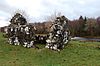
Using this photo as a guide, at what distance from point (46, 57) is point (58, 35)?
526 centimetres

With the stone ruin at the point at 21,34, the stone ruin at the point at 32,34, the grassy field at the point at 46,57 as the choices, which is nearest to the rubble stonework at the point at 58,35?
the stone ruin at the point at 32,34

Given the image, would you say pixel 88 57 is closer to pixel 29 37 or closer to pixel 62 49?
pixel 62 49

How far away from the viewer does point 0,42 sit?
31031mm

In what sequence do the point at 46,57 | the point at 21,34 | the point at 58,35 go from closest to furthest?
the point at 46,57 < the point at 58,35 < the point at 21,34

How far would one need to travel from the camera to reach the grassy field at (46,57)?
21575 millimetres

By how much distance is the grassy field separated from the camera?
70.8 ft

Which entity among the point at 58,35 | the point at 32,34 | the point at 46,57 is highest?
the point at 32,34

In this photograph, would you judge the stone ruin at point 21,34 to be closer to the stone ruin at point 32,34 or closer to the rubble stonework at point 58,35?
the stone ruin at point 32,34

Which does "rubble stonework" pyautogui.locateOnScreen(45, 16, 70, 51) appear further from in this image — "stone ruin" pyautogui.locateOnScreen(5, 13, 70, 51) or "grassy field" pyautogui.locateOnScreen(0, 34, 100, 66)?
"grassy field" pyautogui.locateOnScreen(0, 34, 100, 66)

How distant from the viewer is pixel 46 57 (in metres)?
24.2

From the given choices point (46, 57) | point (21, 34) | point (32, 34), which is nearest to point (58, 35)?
point (32, 34)

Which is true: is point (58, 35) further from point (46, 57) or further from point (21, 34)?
point (46, 57)

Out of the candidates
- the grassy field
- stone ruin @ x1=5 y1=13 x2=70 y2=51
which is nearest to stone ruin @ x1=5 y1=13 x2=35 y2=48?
stone ruin @ x1=5 y1=13 x2=70 y2=51

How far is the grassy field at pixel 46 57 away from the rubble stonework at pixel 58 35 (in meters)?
0.93
